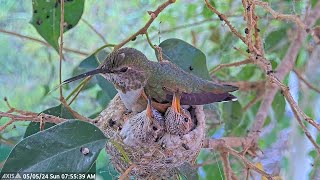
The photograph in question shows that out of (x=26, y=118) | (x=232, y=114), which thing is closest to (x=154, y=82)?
(x=26, y=118)

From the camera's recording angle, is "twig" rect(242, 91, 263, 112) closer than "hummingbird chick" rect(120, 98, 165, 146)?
No

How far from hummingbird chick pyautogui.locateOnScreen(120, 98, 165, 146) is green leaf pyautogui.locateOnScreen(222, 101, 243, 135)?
70 cm

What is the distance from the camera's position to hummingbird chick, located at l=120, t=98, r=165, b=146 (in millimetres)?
1379

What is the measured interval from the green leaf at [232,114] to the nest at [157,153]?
2.02 feet

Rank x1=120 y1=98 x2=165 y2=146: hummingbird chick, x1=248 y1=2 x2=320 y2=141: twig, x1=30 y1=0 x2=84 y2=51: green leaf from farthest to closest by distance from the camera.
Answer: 1. x1=248 y1=2 x2=320 y2=141: twig
2. x1=30 y1=0 x2=84 y2=51: green leaf
3. x1=120 y1=98 x2=165 y2=146: hummingbird chick

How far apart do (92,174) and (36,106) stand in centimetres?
144

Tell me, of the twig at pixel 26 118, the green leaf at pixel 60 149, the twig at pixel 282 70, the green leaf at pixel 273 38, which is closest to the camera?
the green leaf at pixel 60 149

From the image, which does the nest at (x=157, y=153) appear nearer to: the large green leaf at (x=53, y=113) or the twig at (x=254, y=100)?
the large green leaf at (x=53, y=113)

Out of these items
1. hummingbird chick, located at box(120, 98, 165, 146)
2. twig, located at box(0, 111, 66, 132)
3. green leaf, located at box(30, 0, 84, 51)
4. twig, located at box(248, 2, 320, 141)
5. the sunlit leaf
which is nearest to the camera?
twig, located at box(0, 111, 66, 132)

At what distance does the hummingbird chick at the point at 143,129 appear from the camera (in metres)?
1.38

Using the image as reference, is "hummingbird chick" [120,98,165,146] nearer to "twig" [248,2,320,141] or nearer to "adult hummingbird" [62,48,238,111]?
"adult hummingbird" [62,48,238,111]

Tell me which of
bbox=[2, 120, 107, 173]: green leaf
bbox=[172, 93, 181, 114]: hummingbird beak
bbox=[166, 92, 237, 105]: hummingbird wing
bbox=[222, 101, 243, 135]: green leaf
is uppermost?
→ bbox=[222, 101, 243, 135]: green leaf

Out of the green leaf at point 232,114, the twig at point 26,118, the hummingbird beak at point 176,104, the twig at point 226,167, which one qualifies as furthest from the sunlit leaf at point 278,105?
the twig at point 26,118

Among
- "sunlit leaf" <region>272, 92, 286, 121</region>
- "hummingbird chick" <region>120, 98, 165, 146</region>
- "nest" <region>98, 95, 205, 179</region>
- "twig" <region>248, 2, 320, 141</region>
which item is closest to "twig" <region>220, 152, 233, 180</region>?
"nest" <region>98, 95, 205, 179</region>
